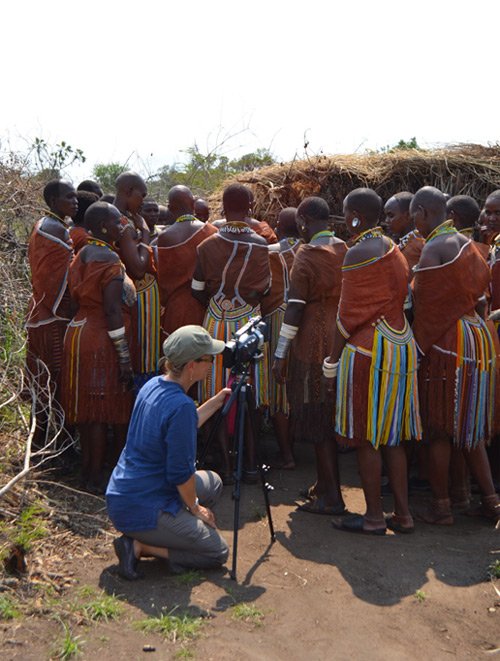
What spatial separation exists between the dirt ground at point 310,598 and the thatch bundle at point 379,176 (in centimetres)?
347

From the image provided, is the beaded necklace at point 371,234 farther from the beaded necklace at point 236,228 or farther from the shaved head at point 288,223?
the shaved head at point 288,223

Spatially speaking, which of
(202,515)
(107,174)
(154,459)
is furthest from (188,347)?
(107,174)

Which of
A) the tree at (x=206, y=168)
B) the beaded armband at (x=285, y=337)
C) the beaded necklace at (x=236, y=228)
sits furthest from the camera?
the tree at (x=206, y=168)

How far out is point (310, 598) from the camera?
3566 mm

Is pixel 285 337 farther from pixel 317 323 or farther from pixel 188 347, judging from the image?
pixel 188 347

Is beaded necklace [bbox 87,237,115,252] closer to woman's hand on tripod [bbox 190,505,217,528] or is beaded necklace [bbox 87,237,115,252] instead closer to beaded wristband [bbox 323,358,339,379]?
beaded wristband [bbox 323,358,339,379]

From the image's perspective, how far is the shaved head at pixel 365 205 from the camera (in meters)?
4.22

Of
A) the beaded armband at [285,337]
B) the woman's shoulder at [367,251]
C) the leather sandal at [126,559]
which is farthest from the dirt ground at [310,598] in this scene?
the woman's shoulder at [367,251]

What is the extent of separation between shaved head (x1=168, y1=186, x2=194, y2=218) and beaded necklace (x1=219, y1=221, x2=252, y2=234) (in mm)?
510

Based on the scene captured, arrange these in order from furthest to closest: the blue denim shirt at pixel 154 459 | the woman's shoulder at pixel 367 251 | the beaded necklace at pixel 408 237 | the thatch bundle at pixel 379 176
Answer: the thatch bundle at pixel 379 176 → the beaded necklace at pixel 408 237 → the woman's shoulder at pixel 367 251 → the blue denim shirt at pixel 154 459

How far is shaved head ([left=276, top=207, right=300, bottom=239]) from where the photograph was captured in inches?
224

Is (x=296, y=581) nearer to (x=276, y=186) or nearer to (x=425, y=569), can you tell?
(x=425, y=569)

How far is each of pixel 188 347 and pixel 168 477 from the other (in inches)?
25.5

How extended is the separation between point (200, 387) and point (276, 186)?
2.78m
